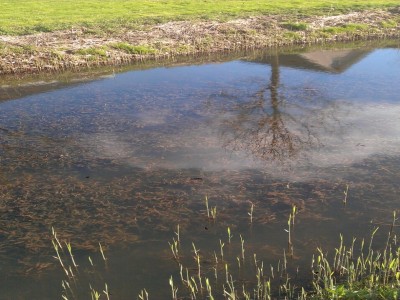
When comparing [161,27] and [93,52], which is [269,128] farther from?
[161,27]

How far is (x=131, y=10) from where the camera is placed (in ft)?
143

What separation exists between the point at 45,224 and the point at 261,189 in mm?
5713

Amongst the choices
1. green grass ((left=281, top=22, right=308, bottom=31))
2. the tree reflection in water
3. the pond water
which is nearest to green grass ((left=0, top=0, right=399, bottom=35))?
green grass ((left=281, top=22, right=308, bottom=31))

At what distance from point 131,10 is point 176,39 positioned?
36.2 ft

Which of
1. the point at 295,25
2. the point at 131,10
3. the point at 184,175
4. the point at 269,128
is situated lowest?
the point at 184,175

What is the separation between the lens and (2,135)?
59.9 ft

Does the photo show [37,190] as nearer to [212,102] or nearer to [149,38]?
[212,102]

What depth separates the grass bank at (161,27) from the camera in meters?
30.4

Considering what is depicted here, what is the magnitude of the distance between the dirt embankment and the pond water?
5.20 m

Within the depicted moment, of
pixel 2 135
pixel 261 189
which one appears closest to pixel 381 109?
pixel 261 189

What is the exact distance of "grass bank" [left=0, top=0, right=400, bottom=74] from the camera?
3042cm

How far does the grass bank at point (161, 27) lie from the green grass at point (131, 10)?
7 centimetres

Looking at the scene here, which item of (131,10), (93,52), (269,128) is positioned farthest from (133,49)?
(269,128)

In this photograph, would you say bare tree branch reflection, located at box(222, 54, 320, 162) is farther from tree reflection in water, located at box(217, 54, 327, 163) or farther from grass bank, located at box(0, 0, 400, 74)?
grass bank, located at box(0, 0, 400, 74)
